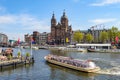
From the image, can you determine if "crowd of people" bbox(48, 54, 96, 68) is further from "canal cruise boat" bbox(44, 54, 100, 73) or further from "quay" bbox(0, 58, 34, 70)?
"quay" bbox(0, 58, 34, 70)

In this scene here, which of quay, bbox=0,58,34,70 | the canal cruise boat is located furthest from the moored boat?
quay, bbox=0,58,34,70

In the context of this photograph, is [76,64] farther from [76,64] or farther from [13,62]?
[13,62]

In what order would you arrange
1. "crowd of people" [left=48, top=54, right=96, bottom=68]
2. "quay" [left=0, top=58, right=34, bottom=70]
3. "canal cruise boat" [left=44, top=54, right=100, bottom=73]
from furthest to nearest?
"quay" [left=0, top=58, right=34, bottom=70]
"crowd of people" [left=48, top=54, right=96, bottom=68]
"canal cruise boat" [left=44, top=54, right=100, bottom=73]

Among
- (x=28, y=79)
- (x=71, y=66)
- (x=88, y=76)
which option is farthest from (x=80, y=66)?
(x=28, y=79)

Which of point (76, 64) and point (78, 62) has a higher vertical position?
point (78, 62)

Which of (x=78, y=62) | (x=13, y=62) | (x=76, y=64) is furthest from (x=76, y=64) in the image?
(x=13, y=62)

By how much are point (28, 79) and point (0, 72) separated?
1086 cm

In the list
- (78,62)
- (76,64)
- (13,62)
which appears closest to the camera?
(78,62)

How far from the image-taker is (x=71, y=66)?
73562 millimetres

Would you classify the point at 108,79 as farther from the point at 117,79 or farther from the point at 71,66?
the point at 71,66

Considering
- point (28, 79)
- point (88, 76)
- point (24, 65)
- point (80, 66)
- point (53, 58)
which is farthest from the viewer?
point (53, 58)

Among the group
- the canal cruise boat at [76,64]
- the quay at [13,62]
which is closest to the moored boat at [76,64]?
the canal cruise boat at [76,64]

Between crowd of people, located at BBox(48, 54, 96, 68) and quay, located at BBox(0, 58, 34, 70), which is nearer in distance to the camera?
crowd of people, located at BBox(48, 54, 96, 68)

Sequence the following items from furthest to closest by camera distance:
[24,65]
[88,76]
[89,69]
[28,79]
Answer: [24,65] < [89,69] < [88,76] < [28,79]
